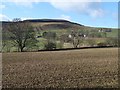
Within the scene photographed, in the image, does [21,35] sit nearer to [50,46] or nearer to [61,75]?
[50,46]

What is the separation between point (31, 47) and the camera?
55531 mm

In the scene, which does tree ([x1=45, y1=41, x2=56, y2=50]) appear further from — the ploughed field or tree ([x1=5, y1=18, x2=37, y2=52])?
the ploughed field

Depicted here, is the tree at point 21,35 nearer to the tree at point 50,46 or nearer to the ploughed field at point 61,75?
the tree at point 50,46

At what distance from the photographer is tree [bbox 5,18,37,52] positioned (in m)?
55.3

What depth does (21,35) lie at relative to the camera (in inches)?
2179

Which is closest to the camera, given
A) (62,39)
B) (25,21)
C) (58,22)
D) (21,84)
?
(21,84)

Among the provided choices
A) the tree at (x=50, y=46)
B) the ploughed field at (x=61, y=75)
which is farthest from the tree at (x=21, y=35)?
the ploughed field at (x=61, y=75)

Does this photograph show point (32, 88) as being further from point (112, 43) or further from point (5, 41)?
point (112, 43)

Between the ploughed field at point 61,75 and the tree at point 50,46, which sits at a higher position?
the tree at point 50,46

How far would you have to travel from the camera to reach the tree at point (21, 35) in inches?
2179

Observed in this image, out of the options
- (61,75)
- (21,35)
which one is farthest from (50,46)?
(61,75)

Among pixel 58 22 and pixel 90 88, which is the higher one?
pixel 58 22

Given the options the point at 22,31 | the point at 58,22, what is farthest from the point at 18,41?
the point at 58,22

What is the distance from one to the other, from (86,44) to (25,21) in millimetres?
21344
